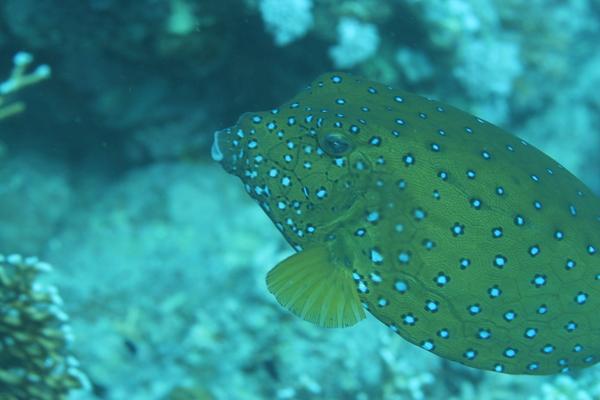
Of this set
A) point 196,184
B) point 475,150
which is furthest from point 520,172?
point 196,184

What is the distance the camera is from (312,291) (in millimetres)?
3143

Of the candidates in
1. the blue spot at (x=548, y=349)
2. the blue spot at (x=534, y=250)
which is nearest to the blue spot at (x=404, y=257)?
the blue spot at (x=534, y=250)

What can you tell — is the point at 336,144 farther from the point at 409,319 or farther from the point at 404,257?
the point at 409,319

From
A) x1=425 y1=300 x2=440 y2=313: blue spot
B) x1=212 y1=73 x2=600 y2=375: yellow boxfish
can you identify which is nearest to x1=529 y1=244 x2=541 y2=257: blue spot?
x1=212 y1=73 x2=600 y2=375: yellow boxfish

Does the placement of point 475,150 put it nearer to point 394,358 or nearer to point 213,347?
point 394,358

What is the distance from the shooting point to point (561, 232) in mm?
3250

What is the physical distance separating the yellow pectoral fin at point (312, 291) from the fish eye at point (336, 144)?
1.91ft

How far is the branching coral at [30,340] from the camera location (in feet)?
15.3

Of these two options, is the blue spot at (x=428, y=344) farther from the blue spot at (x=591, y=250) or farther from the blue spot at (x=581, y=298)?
the blue spot at (x=591, y=250)

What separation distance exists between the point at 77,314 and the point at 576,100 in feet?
28.0

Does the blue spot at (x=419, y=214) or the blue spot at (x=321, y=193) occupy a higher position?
the blue spot at (x=321, y=193)

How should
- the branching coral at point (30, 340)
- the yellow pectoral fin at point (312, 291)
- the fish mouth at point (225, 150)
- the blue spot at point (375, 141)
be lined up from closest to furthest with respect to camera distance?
the yellow pectoral fin at point (312, 291), the blue spot at point (375, 141), the fish mouth at point (225, 150), the branching coral at point (30, 340)

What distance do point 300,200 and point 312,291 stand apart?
540 mm

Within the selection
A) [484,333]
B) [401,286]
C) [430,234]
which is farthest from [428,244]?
[484,333]
